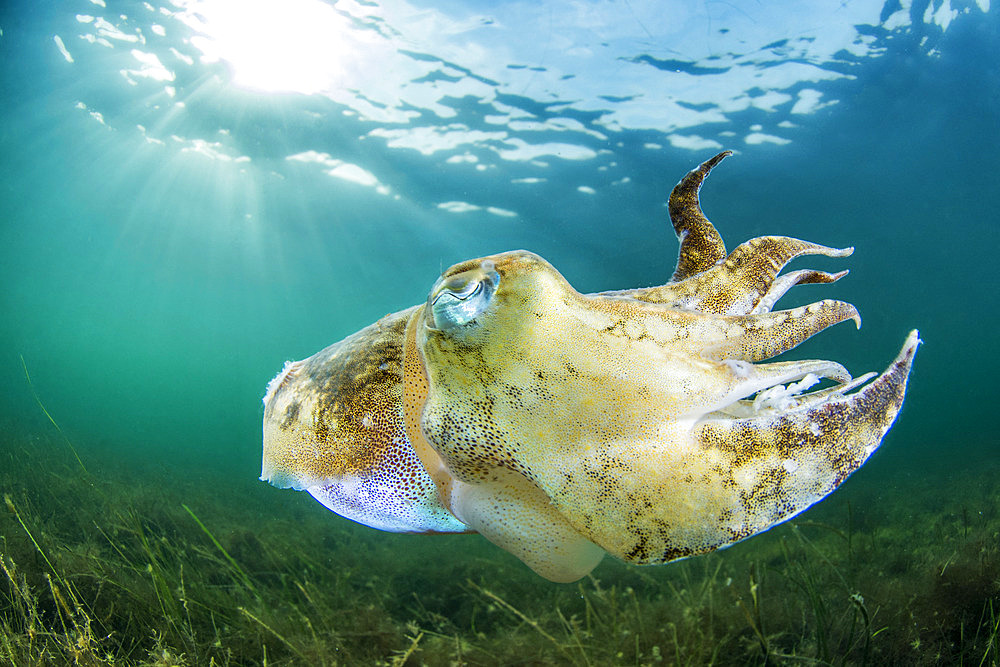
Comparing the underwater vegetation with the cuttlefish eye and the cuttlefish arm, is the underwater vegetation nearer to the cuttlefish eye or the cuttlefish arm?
the cuttlefish arm

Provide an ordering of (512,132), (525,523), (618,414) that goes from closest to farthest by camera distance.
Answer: (618,414) → (525,523) → (512,132)

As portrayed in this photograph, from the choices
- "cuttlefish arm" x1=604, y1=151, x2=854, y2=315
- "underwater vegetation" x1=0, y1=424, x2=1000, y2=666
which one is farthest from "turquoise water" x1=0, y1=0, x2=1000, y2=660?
"cuttlefish arm" x1=604, y1=151, x2=854, y2=315

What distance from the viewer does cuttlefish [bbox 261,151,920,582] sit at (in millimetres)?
750

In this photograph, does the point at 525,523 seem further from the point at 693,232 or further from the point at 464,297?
the point at 693,232

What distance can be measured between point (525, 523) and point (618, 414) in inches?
13.5

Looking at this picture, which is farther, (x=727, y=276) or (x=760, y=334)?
(x=727, y=276)

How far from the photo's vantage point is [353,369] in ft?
3.68

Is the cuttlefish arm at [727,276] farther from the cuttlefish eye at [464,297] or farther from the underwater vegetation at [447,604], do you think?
the underwater vegetation at [447,604]

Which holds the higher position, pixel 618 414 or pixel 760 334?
pixel 760 334

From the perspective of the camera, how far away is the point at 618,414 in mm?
768

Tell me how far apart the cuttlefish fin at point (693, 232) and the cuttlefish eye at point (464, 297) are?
0.68 meters

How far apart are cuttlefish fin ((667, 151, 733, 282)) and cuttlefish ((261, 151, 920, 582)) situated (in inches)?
11.9

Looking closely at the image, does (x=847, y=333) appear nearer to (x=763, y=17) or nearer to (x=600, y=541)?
(x=763, y=17)

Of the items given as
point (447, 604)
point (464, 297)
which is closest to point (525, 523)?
point (464, 297)
